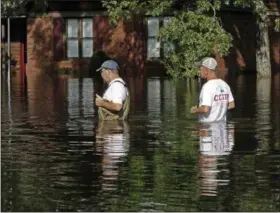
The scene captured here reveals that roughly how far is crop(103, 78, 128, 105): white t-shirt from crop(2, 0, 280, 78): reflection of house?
1175 inches

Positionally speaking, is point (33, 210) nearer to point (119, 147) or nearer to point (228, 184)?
point (228, 184)

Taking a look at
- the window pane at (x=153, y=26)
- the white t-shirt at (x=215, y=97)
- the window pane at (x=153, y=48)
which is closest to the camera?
the white t-shirt at (x=215, y=97)

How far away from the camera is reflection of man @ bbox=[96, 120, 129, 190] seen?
983 cm

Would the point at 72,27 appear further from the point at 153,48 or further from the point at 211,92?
the point at 211,92

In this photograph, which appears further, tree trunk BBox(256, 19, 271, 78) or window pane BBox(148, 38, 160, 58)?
window pane BBox(148, 38, 160, 58)

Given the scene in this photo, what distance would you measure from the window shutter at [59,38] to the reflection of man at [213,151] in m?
31.5

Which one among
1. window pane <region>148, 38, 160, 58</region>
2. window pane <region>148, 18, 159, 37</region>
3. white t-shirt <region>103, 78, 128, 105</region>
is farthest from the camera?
window pane <region>148, 38, 160, 58</region>

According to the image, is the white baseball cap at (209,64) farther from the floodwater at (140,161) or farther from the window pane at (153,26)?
the window pane at (153,26)

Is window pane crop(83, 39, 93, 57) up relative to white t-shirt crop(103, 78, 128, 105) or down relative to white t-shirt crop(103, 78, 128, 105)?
up

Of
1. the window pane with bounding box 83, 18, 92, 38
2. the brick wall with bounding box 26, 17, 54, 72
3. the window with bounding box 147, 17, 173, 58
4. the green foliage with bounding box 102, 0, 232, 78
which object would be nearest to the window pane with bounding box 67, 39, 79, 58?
the window pane with bounding box 83, 18, 92, 38

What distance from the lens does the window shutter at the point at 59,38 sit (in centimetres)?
4634

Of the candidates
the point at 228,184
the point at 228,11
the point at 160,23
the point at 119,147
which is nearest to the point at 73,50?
the point at 160,23

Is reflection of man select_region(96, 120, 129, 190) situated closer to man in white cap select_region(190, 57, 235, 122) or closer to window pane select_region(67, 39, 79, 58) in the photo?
man in white cap select_region(190, 57, 235, 122)

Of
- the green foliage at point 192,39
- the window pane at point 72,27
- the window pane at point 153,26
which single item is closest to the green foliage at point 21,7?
the window pane at point 72,27
